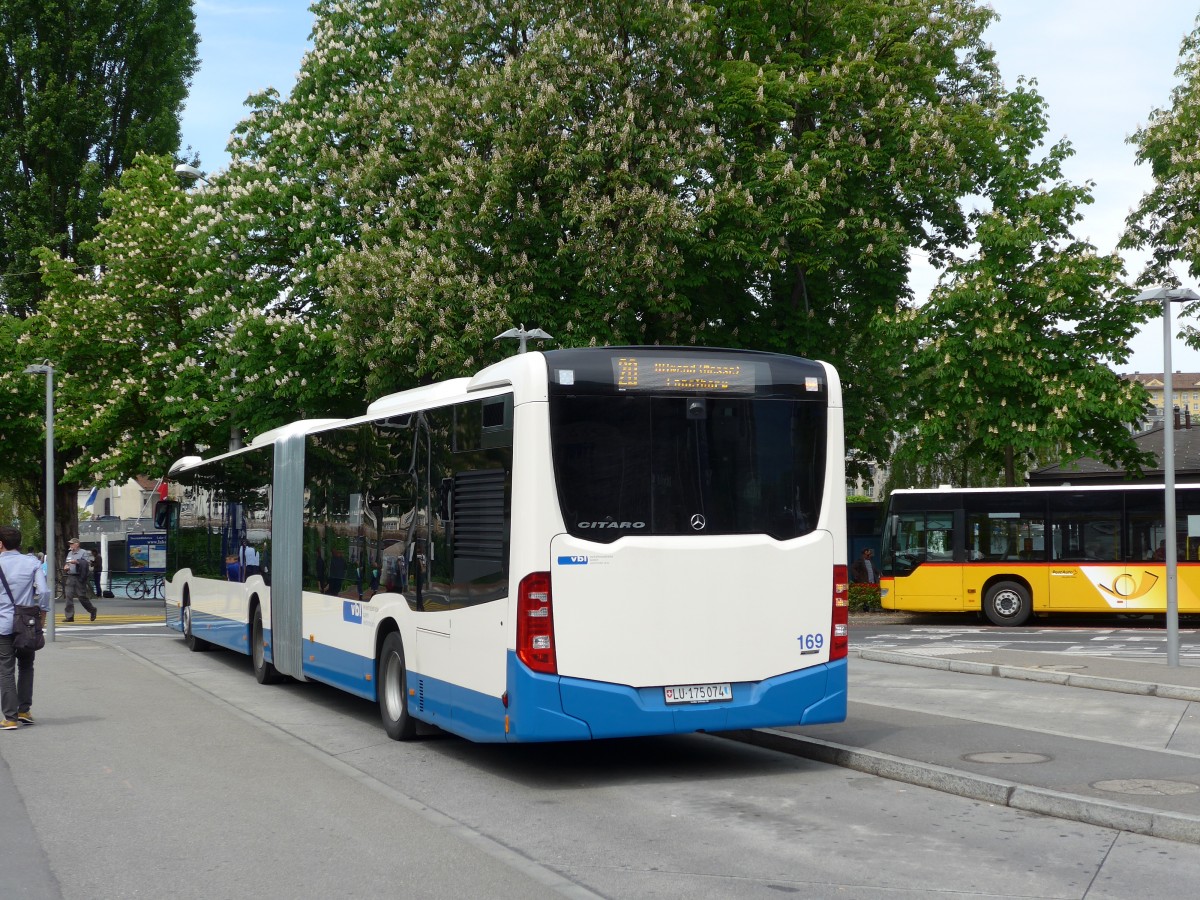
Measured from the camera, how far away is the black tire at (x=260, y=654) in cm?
1681

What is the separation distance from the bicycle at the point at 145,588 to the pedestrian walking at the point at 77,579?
34.0 feet

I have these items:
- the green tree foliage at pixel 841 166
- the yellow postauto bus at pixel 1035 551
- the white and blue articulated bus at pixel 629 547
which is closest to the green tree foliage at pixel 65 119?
the green tree foliage at pixel 841 166

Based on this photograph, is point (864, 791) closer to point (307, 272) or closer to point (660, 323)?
point (660, 323)

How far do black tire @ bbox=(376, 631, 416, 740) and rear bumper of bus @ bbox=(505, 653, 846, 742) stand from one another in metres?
2.53

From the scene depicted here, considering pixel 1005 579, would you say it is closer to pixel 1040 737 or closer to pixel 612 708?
pixel 1040 737

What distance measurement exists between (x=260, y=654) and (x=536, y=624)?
28.8 ft

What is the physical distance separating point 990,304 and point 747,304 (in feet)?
15.4

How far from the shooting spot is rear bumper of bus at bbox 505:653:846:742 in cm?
916

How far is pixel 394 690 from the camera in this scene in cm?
1184

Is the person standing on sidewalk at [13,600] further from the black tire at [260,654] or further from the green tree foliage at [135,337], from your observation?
the green tree foliage at [135,337]

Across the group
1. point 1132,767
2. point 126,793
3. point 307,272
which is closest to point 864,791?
point 1132,767

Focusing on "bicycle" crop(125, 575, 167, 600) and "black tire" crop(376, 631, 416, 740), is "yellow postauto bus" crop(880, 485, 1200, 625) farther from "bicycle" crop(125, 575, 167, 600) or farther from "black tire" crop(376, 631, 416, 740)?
"bicycle" crop(125, 575, 167, 600)

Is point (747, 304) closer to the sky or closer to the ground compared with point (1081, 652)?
closer to the sky

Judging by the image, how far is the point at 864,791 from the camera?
30.2ft
